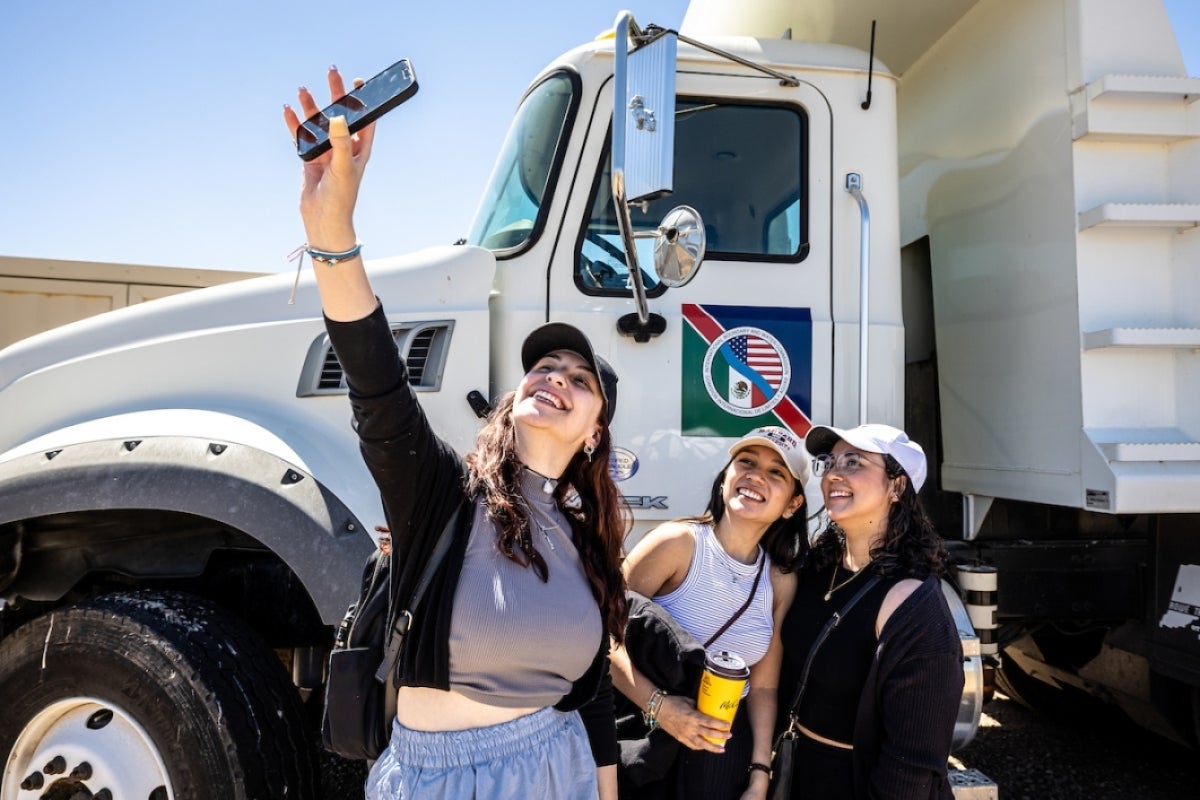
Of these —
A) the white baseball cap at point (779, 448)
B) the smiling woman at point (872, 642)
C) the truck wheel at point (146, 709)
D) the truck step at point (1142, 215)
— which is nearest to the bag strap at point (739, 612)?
the smiling woman at point (872, 642)

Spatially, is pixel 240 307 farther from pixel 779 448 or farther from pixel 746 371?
pixel 779 448

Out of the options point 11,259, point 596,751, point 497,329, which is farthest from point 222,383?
point 11,259

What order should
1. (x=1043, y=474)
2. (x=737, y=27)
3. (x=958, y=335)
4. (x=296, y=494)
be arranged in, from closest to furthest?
(x=296, y=494)
(x=1043, y=474)
(x=958, y=335)
(x=737, y=27)

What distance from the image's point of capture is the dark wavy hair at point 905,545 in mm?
1970

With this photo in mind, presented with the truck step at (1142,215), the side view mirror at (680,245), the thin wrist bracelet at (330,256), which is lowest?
the thin wrist bracelet at (330,256)

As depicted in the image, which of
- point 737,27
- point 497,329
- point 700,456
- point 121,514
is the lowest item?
point 121,514

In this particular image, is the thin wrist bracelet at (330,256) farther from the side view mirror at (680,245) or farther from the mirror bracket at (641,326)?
Answer: the mirror bracket at (641,326)

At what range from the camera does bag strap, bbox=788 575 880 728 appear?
196cm

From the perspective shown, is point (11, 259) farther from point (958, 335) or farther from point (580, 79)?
point (958, 335)

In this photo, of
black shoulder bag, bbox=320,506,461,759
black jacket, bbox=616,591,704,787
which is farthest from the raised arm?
black jacket, bbox=616,591,704,787

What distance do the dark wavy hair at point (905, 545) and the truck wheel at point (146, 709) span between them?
1.60 m

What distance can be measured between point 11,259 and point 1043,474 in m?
7.32

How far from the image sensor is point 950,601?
276cm

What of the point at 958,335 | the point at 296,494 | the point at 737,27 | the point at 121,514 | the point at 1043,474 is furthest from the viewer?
the point at 737,27
